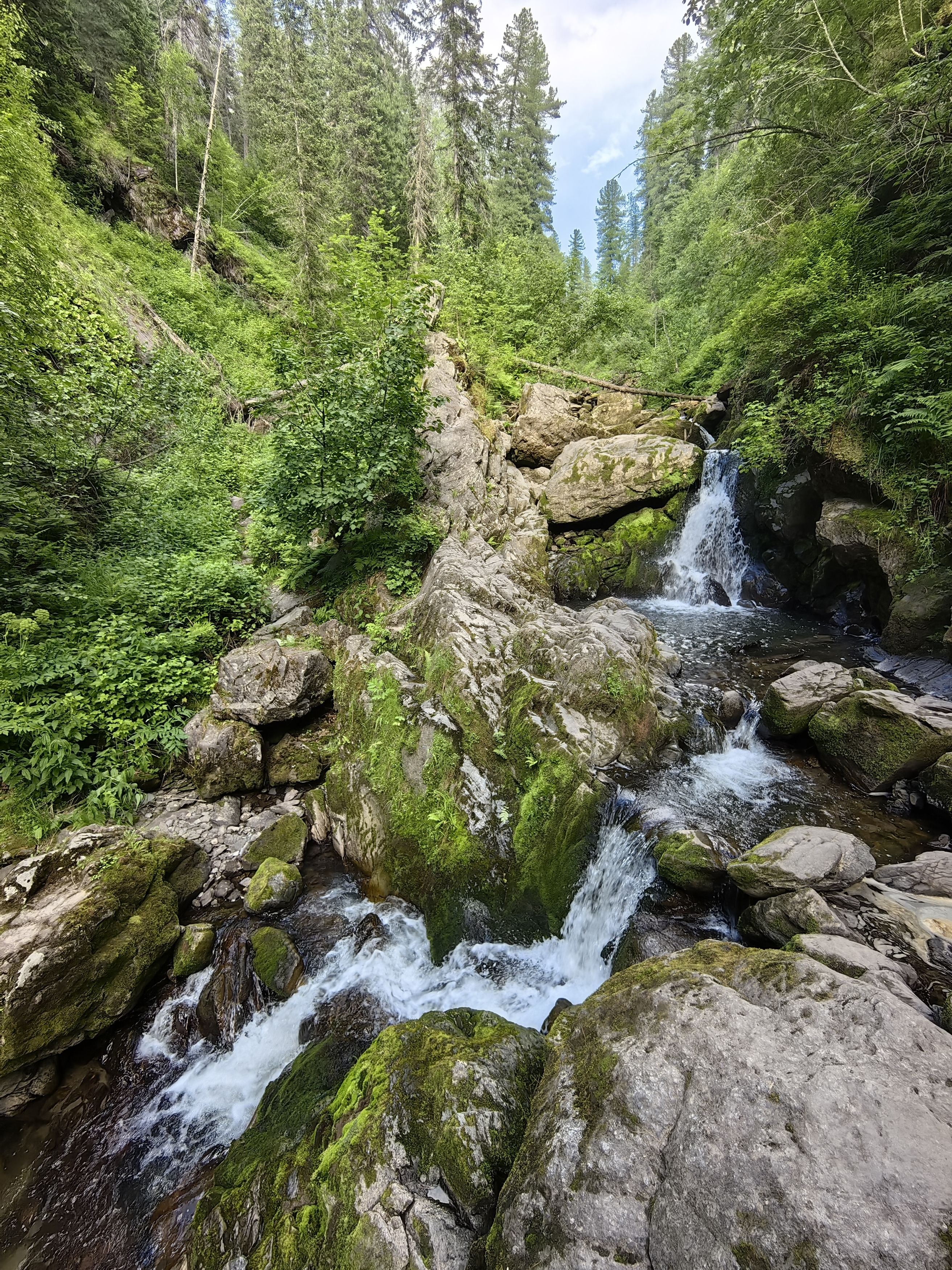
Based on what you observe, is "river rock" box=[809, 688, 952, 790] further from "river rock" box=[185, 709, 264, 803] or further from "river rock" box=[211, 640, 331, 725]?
"river rock" box=[185, 709, 264, 803]

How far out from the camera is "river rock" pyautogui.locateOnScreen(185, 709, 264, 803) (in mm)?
6285

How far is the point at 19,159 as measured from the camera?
25.5ft

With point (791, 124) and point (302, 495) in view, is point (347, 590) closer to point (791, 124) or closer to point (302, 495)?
point (302, 495)

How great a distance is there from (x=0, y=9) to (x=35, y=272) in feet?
18.2

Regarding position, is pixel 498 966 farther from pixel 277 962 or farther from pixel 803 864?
pixel 803 864

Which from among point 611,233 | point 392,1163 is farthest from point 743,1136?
point 611,233

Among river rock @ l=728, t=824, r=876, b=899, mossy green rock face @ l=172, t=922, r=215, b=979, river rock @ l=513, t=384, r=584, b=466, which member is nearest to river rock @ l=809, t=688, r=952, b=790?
river rock @ l=728, t=824, r=876, b=899

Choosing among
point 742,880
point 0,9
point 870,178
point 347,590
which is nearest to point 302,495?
point 347,590

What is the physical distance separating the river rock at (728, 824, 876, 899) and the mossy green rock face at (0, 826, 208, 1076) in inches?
240

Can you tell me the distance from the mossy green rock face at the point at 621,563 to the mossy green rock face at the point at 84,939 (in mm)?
10673

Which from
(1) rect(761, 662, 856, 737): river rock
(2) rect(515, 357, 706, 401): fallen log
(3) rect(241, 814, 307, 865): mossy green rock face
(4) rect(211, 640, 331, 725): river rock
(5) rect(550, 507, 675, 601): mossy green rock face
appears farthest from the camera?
(2) rect(515, 357, 706, 401): fallen log

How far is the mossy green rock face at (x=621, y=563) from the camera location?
13102 mm

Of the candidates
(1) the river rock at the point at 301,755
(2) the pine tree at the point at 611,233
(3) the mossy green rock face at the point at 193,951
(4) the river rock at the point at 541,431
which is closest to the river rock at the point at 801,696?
(1) the river rock at the point at 301,755

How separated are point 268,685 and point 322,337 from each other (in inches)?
234
